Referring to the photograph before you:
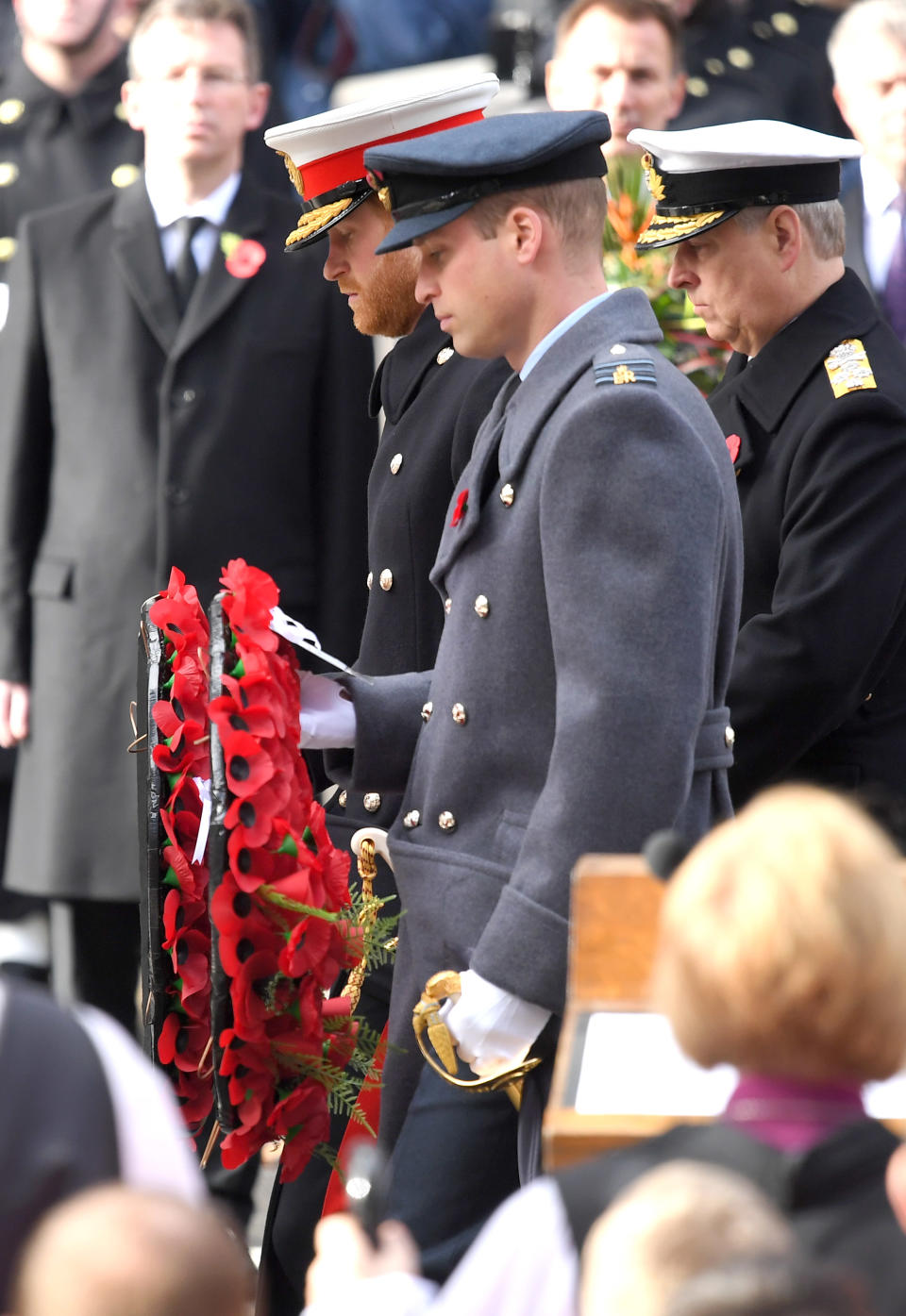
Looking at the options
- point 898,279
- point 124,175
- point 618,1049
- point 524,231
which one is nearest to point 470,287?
point 524,231

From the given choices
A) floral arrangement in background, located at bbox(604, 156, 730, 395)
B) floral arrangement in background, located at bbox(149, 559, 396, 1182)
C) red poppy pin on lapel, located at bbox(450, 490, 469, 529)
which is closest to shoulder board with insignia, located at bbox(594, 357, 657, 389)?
red poppy pin on lapel, located at bbox(450, 490, 469, 529)

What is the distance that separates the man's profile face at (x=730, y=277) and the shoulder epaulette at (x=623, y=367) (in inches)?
35.9

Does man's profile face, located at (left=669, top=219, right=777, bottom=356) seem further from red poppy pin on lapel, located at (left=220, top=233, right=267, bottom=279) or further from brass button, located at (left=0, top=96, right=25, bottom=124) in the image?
brass button, located at (left=0, top=96, right=25, bottom=124)

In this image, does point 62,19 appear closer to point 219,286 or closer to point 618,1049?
point 219,286

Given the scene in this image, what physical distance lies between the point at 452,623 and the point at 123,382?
221 cm

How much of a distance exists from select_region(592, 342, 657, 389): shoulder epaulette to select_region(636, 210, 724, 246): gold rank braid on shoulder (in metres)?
0.88

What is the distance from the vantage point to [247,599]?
2.74 meters

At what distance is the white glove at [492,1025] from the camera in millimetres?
2578

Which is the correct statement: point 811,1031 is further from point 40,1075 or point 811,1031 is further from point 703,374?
point 703,374

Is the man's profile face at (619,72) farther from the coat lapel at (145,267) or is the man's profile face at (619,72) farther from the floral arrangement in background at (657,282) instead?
the coat lapel at (145,267)

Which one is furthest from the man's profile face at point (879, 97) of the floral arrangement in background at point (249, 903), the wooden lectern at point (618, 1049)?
the wooden lectern at point (618, 1049)

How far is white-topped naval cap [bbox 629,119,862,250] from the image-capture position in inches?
138

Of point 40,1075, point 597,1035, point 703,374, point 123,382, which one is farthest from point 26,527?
point 40,1075

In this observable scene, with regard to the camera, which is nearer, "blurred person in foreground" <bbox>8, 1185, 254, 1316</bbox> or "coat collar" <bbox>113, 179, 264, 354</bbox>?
"blurred person in foreground" <bbox>8, 1185, 254, 1316</bbox>
